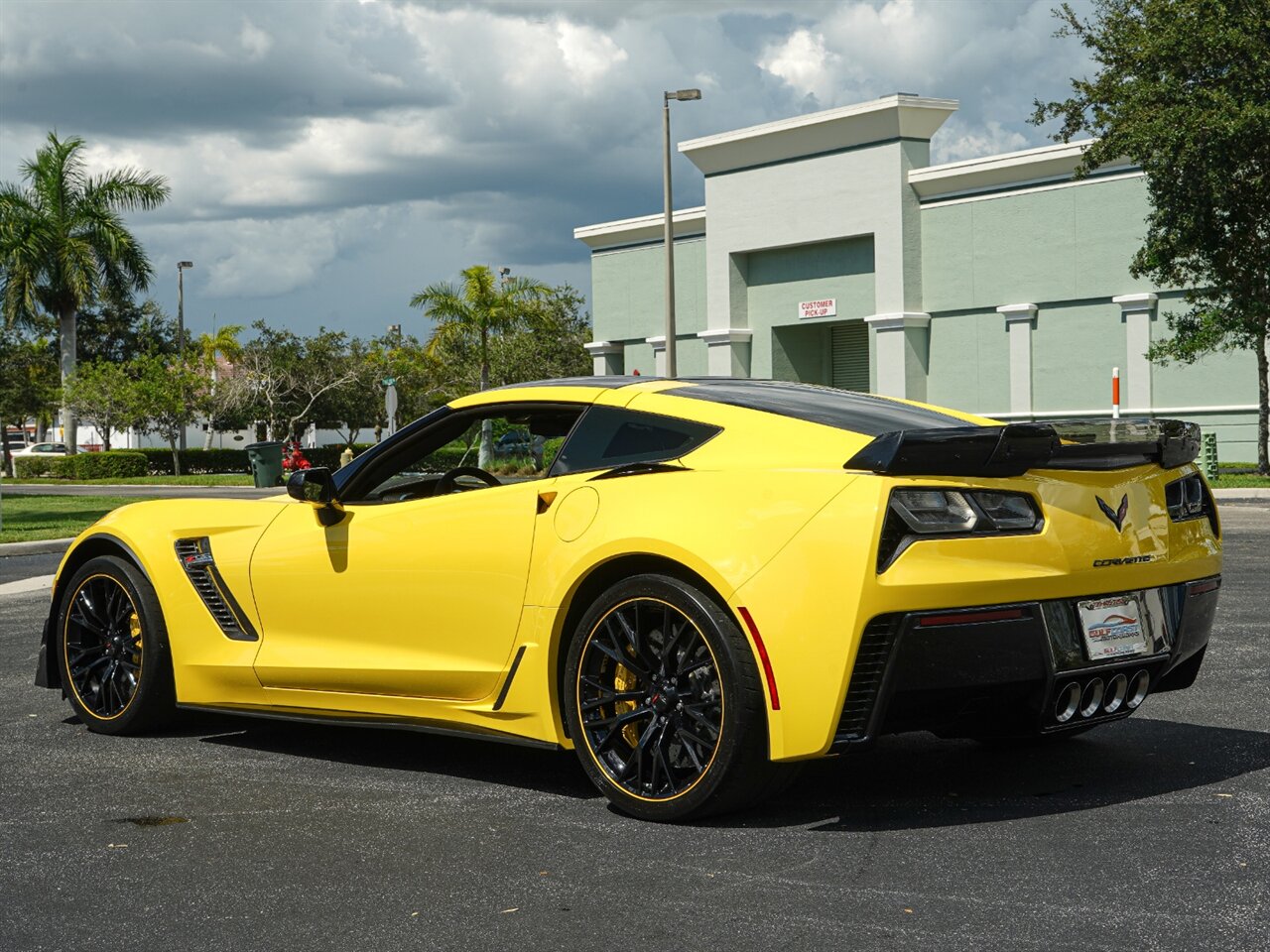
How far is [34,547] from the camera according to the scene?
1850 centimetres

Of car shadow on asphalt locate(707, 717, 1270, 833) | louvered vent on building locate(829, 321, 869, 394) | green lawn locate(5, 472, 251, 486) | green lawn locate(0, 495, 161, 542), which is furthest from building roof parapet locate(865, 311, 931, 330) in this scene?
car shadow on asphalt locate(707, 717, 1270, 833)

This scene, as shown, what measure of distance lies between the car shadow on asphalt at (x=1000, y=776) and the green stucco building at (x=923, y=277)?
108ft

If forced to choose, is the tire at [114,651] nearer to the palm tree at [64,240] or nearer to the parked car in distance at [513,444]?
the parked car in distance at [513,444]

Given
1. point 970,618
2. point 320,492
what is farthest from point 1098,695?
point 320,492

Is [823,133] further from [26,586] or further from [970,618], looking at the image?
[970,618]

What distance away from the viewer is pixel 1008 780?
5305 mm

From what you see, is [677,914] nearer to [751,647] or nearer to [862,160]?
[751,647]

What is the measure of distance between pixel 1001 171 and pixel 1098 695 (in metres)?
37.3

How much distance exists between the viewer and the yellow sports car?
441cm

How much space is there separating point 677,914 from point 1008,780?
185 centimetres

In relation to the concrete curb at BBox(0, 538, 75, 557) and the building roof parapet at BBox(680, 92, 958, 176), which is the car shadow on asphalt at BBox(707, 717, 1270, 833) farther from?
the building roof parapet at BBox(680, 92, 958, 176)

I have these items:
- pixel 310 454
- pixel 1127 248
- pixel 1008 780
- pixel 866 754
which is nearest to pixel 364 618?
pixel 866 754

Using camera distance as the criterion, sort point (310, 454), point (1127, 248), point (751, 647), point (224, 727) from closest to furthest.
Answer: point (751, 647) → point (224, 727) → point (1127, 248) → point (310, 454)

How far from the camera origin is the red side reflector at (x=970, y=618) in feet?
14.3
